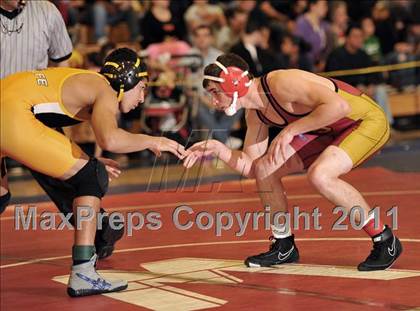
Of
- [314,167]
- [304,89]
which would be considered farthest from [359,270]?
[304,89]

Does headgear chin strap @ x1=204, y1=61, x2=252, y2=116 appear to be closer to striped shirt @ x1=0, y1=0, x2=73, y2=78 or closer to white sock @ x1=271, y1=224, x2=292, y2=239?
white sock @ x1=271, y1=224, x2=292, y2=239

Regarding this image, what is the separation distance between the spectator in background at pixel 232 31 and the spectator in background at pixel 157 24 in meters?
0.80

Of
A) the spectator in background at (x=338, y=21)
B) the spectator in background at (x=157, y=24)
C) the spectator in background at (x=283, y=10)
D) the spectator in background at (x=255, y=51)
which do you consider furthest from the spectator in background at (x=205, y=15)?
the spectator in background at (x=338, y=21)

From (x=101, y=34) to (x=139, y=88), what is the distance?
818 cm

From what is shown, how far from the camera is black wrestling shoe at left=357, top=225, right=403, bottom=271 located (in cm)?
605

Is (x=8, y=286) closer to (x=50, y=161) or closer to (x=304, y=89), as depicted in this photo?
(x=50, y=161)

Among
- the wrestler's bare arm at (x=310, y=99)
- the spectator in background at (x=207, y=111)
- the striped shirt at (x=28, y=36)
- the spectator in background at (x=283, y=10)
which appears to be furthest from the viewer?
the spectator in background at (x=283, y=10)

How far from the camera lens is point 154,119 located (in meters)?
12.7

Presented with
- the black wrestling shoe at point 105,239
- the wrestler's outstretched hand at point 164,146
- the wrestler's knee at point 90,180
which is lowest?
the black wrestling shoe at point 105,239

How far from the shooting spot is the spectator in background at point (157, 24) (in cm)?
1291

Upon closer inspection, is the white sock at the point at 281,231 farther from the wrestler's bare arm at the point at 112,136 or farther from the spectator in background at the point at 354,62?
the spectator in background at the point at 354,62

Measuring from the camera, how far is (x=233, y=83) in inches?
243

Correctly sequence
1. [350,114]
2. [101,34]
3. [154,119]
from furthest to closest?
[101,34] < [154,119] < [350,114]

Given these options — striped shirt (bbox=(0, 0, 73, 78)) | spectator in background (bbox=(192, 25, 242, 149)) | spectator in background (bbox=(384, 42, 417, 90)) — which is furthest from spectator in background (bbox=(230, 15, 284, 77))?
striped shirt (bbox=(0, 0, 73, 78))
